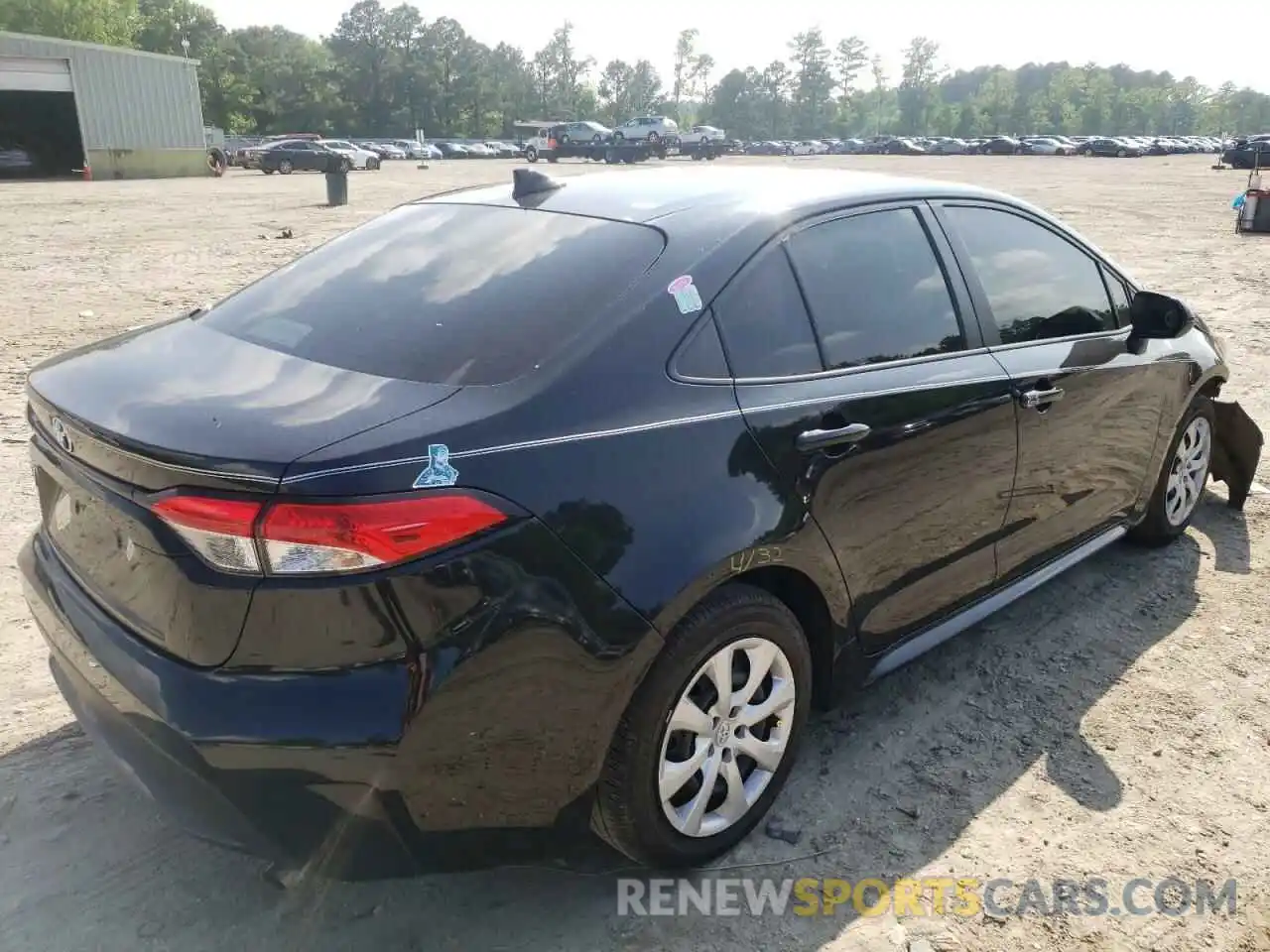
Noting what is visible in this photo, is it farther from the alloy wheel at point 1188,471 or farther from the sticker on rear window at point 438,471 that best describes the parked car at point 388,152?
the sticker on rear window at point 438,471

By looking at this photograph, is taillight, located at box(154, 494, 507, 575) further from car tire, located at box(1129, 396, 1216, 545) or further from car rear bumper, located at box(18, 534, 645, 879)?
car tire, located at box(1129, 396, 1216, 545)

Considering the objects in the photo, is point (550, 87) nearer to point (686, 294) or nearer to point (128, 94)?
point (128, 94)

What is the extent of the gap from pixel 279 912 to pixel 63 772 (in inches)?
38.5

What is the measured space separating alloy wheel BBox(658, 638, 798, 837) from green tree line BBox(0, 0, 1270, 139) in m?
80.3

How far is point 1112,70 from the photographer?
159 m

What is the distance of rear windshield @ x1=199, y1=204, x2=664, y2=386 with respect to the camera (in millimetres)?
2281

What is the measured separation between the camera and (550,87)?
116m

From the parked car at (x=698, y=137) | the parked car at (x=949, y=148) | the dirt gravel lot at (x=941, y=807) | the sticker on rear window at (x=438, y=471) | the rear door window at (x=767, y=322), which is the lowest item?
the dirt gravel lot at (x=941, y=807)

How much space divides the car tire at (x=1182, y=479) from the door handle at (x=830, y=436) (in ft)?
7.69

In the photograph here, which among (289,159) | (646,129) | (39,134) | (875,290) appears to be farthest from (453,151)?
(875,290)

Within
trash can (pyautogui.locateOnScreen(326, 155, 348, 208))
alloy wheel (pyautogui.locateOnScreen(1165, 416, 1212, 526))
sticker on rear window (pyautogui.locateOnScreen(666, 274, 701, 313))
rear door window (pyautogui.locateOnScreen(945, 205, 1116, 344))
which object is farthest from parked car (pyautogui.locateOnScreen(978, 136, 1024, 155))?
sticker on rear window (pyautogui.locateOnScreen(666, 274, 701, 313))

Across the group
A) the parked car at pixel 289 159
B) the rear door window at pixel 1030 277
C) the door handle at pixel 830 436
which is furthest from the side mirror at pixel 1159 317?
the parked car at pixel 289 159

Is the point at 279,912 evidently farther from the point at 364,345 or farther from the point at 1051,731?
the point at 1051,731

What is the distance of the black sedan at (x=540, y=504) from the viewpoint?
1883mm
